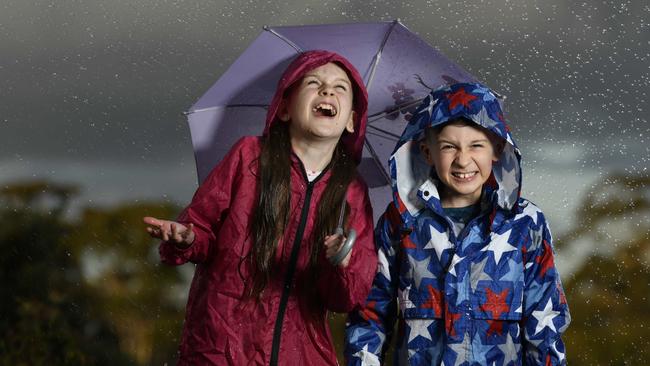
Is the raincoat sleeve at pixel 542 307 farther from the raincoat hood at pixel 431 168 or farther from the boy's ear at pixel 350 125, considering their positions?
the boy's ear at pixel 350 125

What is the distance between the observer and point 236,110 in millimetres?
1951

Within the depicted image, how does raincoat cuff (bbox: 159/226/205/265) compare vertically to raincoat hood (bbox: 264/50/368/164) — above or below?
below

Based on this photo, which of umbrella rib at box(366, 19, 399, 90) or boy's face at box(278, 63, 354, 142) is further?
umbrella rib at box(366, 19, 399, 90)

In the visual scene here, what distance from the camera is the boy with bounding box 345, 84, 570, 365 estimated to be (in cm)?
152

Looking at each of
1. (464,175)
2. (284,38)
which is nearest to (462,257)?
(464,175)

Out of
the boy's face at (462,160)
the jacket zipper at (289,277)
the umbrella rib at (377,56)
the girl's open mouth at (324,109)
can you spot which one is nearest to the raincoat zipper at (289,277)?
the jacket zipper at (289,277)

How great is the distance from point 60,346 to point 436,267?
7.91ft

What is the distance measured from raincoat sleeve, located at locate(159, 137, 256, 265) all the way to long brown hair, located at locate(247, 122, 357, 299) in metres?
0.05

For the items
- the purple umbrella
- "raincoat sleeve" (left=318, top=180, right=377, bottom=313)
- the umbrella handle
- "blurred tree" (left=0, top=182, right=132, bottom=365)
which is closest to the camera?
the umbrella handle

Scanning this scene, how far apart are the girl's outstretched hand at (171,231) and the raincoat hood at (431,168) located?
0.35m

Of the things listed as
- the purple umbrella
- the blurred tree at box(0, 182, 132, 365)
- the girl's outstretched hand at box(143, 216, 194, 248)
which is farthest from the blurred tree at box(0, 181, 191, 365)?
the girl's outstretched hand at box(143, 216, 194, 248)

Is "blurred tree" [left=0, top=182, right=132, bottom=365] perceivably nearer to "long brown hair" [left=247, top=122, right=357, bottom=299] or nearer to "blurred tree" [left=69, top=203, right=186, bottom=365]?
"blurred tree" [left=69, top=203, right=186, bottom=365]

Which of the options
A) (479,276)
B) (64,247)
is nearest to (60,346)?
(64,247)

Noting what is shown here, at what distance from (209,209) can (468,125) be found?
0.45 m
